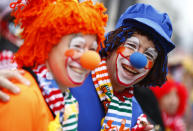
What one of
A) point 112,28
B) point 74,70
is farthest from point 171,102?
point 74,70

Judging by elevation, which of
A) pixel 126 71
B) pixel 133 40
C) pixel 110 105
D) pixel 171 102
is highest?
pixel 133 40

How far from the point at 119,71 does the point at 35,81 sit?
55cm

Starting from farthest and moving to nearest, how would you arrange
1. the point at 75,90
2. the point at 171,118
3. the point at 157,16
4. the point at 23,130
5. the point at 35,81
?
the point at 171,118
the point at 157,16
the point at 75,90
the point at 35,81
the point at 23,130

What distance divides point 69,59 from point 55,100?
0.59ft

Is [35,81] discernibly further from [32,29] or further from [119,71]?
[119,71]

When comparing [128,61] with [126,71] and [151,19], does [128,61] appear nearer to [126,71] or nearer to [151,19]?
[126,71]

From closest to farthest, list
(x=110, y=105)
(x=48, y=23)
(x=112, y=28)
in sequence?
(x=48, y=23) < (x=110, y=105) < (x=112, y=28)

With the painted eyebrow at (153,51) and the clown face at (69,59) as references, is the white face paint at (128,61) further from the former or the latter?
the clown face at (69,59)

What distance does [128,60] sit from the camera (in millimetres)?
1479

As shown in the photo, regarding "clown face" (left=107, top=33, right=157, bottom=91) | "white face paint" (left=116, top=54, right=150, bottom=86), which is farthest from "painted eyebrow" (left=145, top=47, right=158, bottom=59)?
"white face paint" (left=116, top=54, right=150, bottom=86)

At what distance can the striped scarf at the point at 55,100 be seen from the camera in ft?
3.65

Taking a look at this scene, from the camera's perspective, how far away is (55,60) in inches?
44.0

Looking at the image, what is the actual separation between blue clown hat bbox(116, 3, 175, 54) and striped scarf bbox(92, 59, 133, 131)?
1.00ft

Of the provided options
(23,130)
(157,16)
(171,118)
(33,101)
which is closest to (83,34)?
(33,101)
